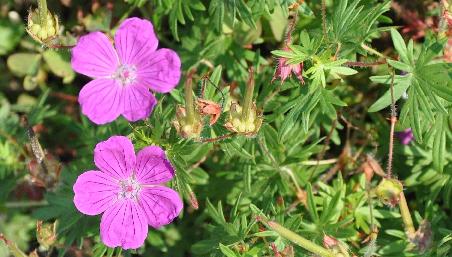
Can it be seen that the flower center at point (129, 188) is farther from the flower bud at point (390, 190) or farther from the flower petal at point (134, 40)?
the flower bud at point (390, 190)

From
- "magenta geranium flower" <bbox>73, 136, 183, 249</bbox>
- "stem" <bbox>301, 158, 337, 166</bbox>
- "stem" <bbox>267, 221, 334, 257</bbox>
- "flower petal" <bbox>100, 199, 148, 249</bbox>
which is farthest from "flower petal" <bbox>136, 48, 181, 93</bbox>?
"stem" <bbox>301, 158, 337, 166</bbox>

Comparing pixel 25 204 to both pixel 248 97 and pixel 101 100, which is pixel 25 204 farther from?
pixel 248 97

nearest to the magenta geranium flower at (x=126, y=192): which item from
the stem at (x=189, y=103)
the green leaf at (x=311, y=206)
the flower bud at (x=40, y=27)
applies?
the stem at (x=189, y=103)

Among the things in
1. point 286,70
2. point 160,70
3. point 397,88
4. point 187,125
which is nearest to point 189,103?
point 187,125

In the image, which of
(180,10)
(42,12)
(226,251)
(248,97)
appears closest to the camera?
(248,97)

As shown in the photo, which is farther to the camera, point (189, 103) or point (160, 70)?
point (160, 70)

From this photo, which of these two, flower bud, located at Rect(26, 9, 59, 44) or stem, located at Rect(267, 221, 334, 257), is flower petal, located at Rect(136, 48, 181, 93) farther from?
stem, located at Rect(267, 221, 334, 257)

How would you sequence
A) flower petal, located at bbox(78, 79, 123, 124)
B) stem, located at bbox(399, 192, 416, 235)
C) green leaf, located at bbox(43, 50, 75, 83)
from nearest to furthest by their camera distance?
flower petal, located at bbox(78, 79, 123, 124)
stem, located at bbox(399, 192, 416, 235)
green leaf, located at bbox(43, 50, 75, 83)
